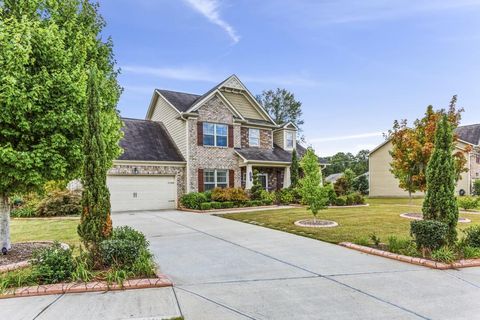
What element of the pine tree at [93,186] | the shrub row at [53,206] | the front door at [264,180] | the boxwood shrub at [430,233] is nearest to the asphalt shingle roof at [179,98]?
the front door at [264,180]

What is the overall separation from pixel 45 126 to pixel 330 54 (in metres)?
14.2

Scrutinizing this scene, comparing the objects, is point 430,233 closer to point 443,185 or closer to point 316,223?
point 443,185

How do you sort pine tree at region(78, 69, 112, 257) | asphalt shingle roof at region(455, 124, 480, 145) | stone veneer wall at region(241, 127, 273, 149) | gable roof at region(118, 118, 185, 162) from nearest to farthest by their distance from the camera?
pine tree at region(78, 69, 112, 257) → gable roof at region(118, 118, 185, 162) → stone veneer wall at region(241, 127, 273, 149) → asphalt shingle roof at region(455, 124, 480, 145)

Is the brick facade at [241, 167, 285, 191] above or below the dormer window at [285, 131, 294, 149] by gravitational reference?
below

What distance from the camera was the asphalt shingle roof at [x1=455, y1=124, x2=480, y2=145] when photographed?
92.1 ft

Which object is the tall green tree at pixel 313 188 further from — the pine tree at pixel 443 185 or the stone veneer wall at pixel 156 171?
the stone veneer wall at pixel 156 171

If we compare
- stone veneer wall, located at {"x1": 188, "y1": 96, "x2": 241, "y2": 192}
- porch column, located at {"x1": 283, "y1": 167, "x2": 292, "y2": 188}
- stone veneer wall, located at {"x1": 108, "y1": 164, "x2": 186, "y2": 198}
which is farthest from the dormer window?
stone veneer wall, located at {"x1": 108, "y1": 164, "x2": 186, "y2": 198}

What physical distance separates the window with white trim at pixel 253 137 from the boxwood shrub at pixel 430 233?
15270 mm

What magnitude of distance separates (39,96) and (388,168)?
30452 mm

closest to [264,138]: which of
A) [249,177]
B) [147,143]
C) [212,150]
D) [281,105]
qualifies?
[249,177]

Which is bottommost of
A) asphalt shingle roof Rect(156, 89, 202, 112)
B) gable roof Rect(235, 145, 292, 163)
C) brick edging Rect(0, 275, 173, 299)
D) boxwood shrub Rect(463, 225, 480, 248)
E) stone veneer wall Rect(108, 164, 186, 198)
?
brick edging Rect(0, 275, 173, 299)

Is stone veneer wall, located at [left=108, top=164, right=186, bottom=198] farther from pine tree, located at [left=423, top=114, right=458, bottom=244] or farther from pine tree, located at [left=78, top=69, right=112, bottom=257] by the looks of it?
pine tree, located at [left=423, top=114, right=458, bottom=244]

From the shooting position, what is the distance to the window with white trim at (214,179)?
1875cm

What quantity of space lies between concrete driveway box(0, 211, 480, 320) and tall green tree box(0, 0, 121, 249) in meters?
2.87
